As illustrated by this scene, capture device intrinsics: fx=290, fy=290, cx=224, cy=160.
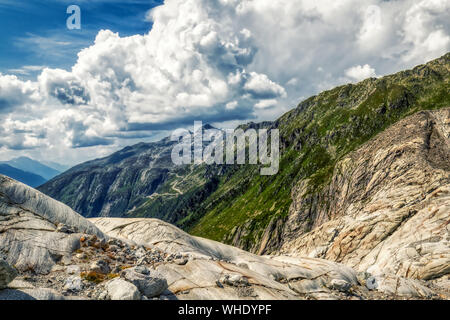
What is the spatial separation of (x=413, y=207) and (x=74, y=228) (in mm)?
89011

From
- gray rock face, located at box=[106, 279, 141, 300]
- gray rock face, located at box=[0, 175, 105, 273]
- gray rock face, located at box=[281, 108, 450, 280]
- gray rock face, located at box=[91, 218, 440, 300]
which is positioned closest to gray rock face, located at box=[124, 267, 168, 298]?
gray rock face, located at box=[91, 218, 440, 300]

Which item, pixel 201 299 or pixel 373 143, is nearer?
pixel 201 299

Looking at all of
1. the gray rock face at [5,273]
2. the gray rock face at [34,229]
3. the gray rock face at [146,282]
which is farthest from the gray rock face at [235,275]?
the gray rock face at [34,229]

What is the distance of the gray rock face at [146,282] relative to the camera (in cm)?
1778

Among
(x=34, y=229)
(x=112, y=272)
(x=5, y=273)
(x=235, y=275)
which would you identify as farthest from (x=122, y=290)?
(x=34, y=229)

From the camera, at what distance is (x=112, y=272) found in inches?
827

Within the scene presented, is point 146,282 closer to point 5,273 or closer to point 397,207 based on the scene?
point 5,273

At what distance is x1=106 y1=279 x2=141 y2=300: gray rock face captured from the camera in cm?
1639

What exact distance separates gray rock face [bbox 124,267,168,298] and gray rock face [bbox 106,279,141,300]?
0.61m

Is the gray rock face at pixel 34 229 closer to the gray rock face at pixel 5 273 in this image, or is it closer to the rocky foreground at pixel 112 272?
the rocky foreground at pixel 112 272
